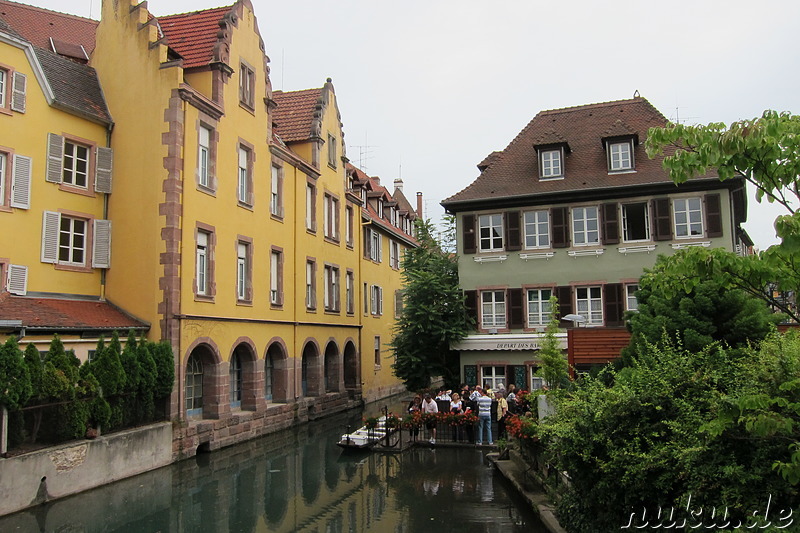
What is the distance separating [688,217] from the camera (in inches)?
986

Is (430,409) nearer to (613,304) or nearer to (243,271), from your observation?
(243,271)

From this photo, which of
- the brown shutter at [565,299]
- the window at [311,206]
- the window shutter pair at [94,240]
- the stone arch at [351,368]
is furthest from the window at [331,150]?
the window shutter pair at [94,240]

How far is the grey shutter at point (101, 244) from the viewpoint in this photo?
66.3 ft

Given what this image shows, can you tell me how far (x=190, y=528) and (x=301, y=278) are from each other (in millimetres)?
16320

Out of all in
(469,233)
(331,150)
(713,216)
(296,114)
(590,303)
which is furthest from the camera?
(331,150)

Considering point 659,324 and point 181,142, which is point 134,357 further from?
point 659,324

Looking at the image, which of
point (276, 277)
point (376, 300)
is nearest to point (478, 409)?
point (276, 277)

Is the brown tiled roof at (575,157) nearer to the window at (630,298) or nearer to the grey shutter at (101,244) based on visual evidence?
the window at (630,298)

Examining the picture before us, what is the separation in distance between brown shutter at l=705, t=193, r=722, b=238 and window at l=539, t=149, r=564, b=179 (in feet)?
17.5

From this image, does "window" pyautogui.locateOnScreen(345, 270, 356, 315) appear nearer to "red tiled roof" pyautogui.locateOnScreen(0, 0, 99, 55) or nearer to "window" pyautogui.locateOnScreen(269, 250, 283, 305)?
"window" pyautogui.locateOnScreen(269, 250, 283, 305)

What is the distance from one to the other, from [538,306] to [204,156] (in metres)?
13.1

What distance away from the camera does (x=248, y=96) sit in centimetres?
2516

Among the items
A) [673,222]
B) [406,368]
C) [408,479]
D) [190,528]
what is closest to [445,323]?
[406,368]

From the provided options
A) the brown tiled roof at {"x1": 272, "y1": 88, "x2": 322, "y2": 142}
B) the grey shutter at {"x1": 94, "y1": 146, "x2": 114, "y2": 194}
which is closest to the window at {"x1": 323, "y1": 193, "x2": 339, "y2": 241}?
the brown tiled roof at {"x1": 272, "y1": 88, "x2": 322, "y2": 142}
